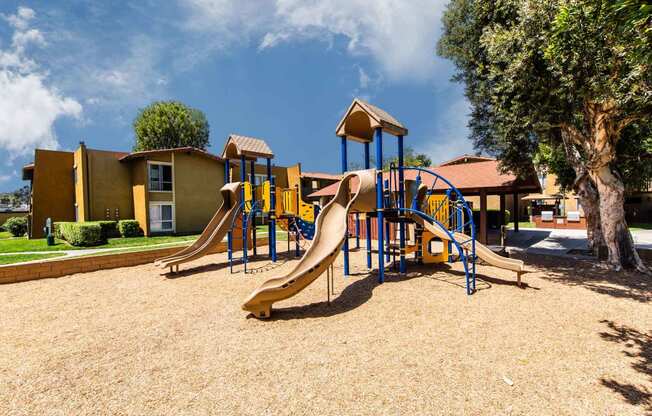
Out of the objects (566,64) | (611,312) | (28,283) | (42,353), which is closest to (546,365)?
(611,312)

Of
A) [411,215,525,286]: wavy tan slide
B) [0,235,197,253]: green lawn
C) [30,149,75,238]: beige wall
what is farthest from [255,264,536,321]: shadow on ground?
[30,149,75,238]: beige wall

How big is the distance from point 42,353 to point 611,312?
33.5 ft

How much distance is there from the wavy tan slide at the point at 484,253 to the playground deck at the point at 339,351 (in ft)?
1.78

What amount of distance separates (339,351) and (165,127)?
4020 cm

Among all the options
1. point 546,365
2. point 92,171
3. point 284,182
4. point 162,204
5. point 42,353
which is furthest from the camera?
point 284,182

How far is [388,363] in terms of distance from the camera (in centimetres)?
418

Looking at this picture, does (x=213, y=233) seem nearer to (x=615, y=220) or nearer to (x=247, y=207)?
(x=247, y=207)

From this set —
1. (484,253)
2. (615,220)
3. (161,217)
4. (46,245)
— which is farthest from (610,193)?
(46,245)

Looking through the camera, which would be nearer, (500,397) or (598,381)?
(500,397)

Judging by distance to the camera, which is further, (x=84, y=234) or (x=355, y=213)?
(x=84, y=234)

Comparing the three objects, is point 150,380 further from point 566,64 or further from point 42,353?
point 566,64

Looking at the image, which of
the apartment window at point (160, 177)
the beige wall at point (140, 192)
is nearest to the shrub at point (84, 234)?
the beige wall at point (140, 192)

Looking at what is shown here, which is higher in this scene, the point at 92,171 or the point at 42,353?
the point at 92,171

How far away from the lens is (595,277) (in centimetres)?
908
